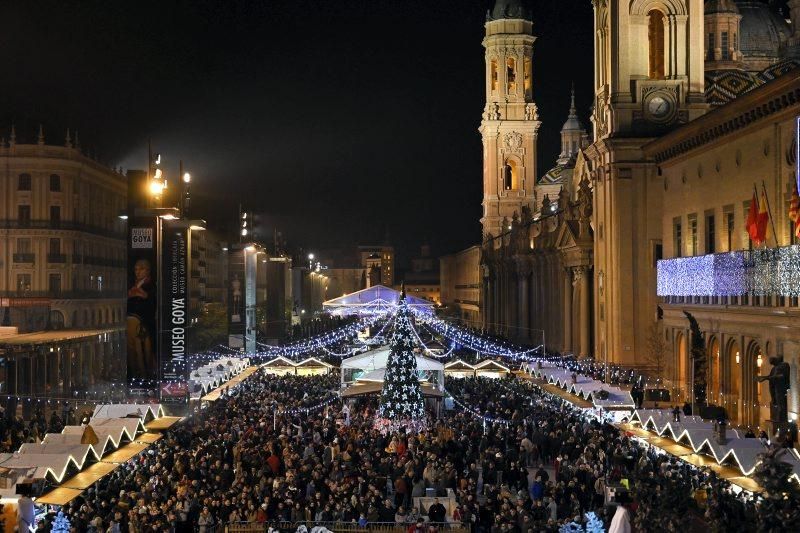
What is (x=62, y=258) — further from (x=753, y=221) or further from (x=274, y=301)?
(x=753, y=221)

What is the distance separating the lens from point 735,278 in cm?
3688

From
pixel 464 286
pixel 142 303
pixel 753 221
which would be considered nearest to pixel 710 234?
pixel 753 221

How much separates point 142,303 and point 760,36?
44.4 meters

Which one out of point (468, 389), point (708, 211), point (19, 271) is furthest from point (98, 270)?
point (708, 211)

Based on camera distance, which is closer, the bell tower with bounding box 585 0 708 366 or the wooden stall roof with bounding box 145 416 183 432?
the wooden stall roof with bounding box 145 416 183 432

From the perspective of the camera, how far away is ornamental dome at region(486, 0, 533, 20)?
348ft

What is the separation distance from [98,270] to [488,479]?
50305mm

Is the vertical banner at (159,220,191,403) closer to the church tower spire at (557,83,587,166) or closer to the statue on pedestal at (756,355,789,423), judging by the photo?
the statue on pedestal at (756,355,789,423)

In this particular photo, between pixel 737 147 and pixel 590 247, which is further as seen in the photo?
pixel 590 247

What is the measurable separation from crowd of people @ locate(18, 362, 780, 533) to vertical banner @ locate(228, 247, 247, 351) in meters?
25.1

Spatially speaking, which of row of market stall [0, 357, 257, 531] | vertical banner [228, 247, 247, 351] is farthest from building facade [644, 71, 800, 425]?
vertical banner [228, 247, 247, 351]

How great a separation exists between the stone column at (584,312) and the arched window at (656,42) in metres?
11.2

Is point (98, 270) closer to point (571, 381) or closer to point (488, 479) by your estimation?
point (571, 381)

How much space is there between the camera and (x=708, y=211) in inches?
1644
